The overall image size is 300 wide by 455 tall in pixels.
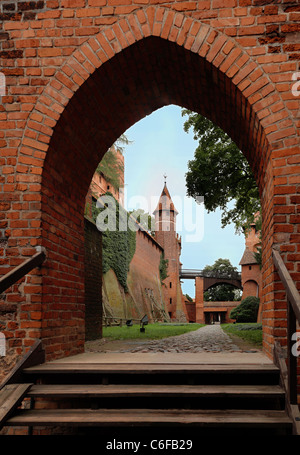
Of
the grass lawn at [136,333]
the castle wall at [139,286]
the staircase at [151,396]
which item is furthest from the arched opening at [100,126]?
the castle wall at [139,286]

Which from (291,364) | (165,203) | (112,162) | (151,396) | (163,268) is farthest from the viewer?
(165,203)

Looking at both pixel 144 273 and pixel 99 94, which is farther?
pixel 144 273

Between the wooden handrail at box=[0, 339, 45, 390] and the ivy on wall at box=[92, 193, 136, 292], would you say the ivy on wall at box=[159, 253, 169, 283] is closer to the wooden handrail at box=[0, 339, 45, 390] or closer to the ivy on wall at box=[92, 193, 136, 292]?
the ivy on wall at box=[92, 193, 136, 292]

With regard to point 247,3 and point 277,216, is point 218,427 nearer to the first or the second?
point 277,216

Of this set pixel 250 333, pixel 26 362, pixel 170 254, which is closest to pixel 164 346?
pixel 26 362

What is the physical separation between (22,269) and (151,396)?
162cm

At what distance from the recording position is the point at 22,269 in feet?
11.9

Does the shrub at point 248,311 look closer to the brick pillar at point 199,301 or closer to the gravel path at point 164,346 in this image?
the brick pillar at point 199,301

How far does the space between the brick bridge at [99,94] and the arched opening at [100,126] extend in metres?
0.02

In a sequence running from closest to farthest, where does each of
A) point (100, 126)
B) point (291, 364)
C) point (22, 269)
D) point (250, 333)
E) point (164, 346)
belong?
point (291, 364), point (22, 269), point (100, 126), point (164, 346), point (250, 333)

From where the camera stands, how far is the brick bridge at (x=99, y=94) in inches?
155

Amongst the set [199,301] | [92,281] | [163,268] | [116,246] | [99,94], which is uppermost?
[99,94]

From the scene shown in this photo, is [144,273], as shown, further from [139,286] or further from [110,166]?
[110,166]

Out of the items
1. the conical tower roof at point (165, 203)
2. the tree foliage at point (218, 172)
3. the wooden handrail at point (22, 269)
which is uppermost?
the conical tower roof at point (165, 203)
